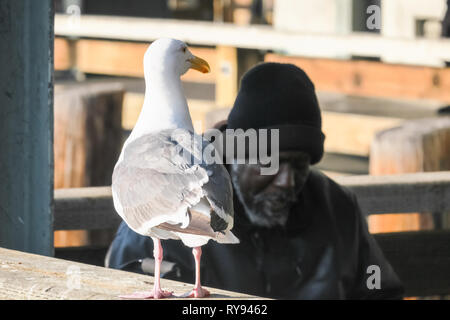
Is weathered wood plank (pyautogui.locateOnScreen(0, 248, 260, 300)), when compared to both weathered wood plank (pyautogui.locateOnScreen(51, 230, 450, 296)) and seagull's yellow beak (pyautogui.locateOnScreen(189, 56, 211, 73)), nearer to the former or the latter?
seagull's yellow beak (pyautogui.locateOnScreen(189, 56, 211, 73))

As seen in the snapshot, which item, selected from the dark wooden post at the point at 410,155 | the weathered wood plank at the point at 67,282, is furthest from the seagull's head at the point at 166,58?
the dark wooden post at the point at 410,155

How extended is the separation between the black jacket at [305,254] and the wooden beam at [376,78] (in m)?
1.76

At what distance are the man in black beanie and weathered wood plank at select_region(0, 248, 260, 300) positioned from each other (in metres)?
0.60

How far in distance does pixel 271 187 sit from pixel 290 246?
2.00 feet

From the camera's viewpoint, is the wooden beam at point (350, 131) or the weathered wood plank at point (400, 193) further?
the wooden beam at point (350, 131)

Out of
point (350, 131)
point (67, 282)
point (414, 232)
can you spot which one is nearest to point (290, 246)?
point (414, 232)

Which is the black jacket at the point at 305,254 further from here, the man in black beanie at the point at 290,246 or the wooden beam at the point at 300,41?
the wooden beam at the point at 300,41

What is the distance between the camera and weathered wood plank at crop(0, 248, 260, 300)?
133cm

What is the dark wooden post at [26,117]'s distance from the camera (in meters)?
1.59

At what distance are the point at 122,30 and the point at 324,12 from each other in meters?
2.95

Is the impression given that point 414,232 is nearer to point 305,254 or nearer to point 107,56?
point 305,254

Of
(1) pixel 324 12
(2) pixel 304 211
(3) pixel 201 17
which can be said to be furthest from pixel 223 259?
(3) pixel 201 17

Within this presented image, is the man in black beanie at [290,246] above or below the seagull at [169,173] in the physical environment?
below

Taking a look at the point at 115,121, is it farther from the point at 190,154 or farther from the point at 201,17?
the point at 201,17
